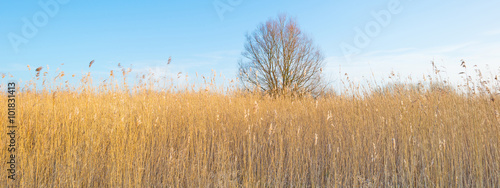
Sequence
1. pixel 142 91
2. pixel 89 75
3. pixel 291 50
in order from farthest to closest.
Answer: pixel 291 50 < pixel 142 91 < pixel 89 75

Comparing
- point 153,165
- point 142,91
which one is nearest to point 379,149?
point 153,165

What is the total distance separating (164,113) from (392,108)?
148 inches

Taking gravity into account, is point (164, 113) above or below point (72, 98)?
below

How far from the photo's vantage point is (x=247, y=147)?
11.9 feet

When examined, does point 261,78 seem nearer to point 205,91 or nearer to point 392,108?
point 205,91

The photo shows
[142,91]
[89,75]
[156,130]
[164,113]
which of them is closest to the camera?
[156,130]

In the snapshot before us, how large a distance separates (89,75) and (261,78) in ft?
30.5

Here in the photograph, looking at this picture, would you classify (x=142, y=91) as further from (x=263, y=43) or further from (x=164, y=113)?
(x=263, y=43)

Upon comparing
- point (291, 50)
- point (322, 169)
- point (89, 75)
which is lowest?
point (322, 169)

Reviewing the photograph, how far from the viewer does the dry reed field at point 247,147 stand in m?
2.63

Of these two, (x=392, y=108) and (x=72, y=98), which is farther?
(x=72, y=98)

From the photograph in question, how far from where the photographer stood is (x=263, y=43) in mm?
13891

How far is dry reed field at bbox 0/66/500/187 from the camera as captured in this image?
8.64 feet

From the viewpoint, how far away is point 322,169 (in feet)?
9.82
